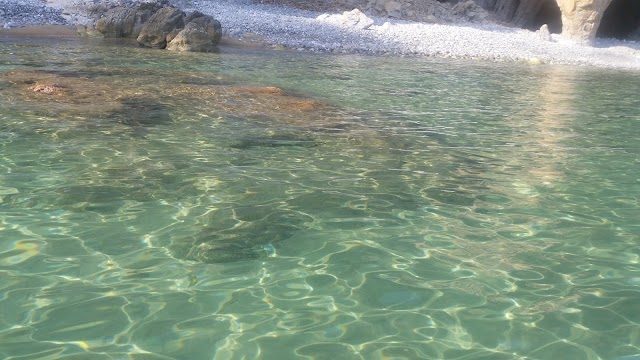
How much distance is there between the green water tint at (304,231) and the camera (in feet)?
10.8

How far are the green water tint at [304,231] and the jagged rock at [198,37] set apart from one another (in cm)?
836

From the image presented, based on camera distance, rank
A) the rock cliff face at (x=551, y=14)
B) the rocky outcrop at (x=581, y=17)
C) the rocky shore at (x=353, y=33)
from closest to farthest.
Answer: the rocky shore at (x=353, y=33) → the rocky outcrop at (x=581, y=17) → the rock cliff face at (x=551, y=14)

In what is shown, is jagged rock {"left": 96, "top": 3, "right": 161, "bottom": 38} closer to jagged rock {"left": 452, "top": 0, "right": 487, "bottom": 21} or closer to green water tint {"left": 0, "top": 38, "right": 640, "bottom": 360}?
green water tint {"left": 0, "top": 38, "right": 640, "bottom": 360}

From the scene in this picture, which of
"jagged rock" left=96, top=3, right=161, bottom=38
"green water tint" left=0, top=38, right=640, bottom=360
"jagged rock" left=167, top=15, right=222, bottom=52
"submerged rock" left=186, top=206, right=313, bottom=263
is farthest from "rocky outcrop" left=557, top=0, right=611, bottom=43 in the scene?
"submerged rock" left=186, top=206, right=313, bottom=263

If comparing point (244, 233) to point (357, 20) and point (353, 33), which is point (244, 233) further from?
point (357, 20)

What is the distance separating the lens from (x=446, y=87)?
1334cm

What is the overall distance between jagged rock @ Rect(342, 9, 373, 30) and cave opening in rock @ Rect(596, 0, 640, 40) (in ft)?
41.6

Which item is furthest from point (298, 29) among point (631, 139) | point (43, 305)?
point (43, 305)

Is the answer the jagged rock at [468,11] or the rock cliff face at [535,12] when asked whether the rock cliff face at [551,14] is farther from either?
the jagged rock at [468,11]

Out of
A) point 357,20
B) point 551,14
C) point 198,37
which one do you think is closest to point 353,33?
point 357,20

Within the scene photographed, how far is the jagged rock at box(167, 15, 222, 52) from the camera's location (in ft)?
58.2

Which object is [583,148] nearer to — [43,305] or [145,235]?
[145,235]

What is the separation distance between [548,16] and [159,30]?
2005cm

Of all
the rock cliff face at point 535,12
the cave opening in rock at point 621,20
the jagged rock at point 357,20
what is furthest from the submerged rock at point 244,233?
the cave opening in rock at point 621,20
